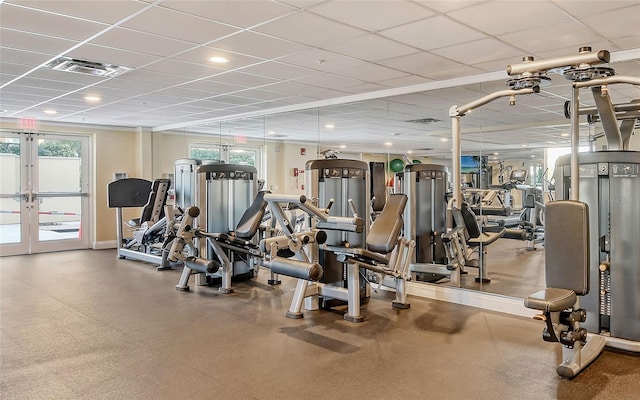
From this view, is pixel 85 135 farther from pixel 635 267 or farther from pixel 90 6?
pixel 635 267

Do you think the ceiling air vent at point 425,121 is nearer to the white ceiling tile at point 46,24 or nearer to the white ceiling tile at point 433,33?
the white ceiling tile at point 433,33

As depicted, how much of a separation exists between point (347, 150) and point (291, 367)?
17.3ft

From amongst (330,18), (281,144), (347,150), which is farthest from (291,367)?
(281,144)

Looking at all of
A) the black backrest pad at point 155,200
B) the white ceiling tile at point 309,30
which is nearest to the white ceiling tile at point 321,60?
the white ceiling tile at point 309,30

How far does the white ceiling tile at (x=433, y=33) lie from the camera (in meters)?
3.40

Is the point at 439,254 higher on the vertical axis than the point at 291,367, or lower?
higher

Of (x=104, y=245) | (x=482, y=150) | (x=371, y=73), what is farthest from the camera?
(x=104, y=245)

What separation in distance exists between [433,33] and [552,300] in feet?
7.05

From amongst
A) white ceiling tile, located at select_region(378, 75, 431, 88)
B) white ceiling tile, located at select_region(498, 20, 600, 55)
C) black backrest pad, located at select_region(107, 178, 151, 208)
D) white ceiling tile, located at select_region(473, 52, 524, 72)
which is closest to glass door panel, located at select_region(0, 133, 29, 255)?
black backrest pad, located at select_region(107, 178, 151, 208)

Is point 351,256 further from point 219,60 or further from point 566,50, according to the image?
point 566,50

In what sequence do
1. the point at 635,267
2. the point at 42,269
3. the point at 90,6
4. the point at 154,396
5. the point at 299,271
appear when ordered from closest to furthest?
the point at 154,396, the point at 90,6, the point at 635,267, the point at 299,271, the point at 42,269

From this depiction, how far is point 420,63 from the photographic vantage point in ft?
14.8

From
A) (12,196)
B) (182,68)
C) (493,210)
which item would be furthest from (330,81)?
(12,196)

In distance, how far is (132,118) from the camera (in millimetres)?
8578
